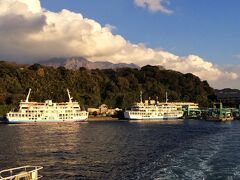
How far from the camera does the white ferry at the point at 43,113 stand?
15724 centimetres

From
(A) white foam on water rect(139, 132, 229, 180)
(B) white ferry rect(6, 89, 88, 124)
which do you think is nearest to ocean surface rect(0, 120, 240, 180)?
(A) white foam on water rect(139, 132, 229, 180)

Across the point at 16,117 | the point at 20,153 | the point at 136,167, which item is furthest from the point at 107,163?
the point at 16,117

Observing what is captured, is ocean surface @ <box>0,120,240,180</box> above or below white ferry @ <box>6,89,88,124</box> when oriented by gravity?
below

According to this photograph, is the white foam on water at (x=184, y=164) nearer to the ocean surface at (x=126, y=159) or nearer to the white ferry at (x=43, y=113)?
the ocean surface at (x=126, y=159)

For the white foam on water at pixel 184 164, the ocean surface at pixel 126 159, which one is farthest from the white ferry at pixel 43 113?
the white foam on water at pixel 184 164

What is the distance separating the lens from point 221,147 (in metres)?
68.3

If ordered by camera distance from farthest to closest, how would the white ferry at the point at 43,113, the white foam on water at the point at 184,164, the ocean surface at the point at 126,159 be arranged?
the white ferry at the point at 43,113 → the ocean surface at the point at 126,159 → the white foam on water at the point at 184,164

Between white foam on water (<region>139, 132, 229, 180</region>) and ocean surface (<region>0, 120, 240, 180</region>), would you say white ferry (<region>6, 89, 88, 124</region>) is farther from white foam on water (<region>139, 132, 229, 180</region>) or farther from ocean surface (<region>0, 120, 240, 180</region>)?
white foam on water (<region>139, 132, 229, 180</region>)

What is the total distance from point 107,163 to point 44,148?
19776 mm

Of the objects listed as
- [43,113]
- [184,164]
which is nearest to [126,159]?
[184,164]

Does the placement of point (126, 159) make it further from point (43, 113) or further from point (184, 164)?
point (43, 113)

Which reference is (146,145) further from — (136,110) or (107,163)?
(136,110)

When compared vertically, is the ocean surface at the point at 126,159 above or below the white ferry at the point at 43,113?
below

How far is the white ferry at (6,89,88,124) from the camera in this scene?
516ft
